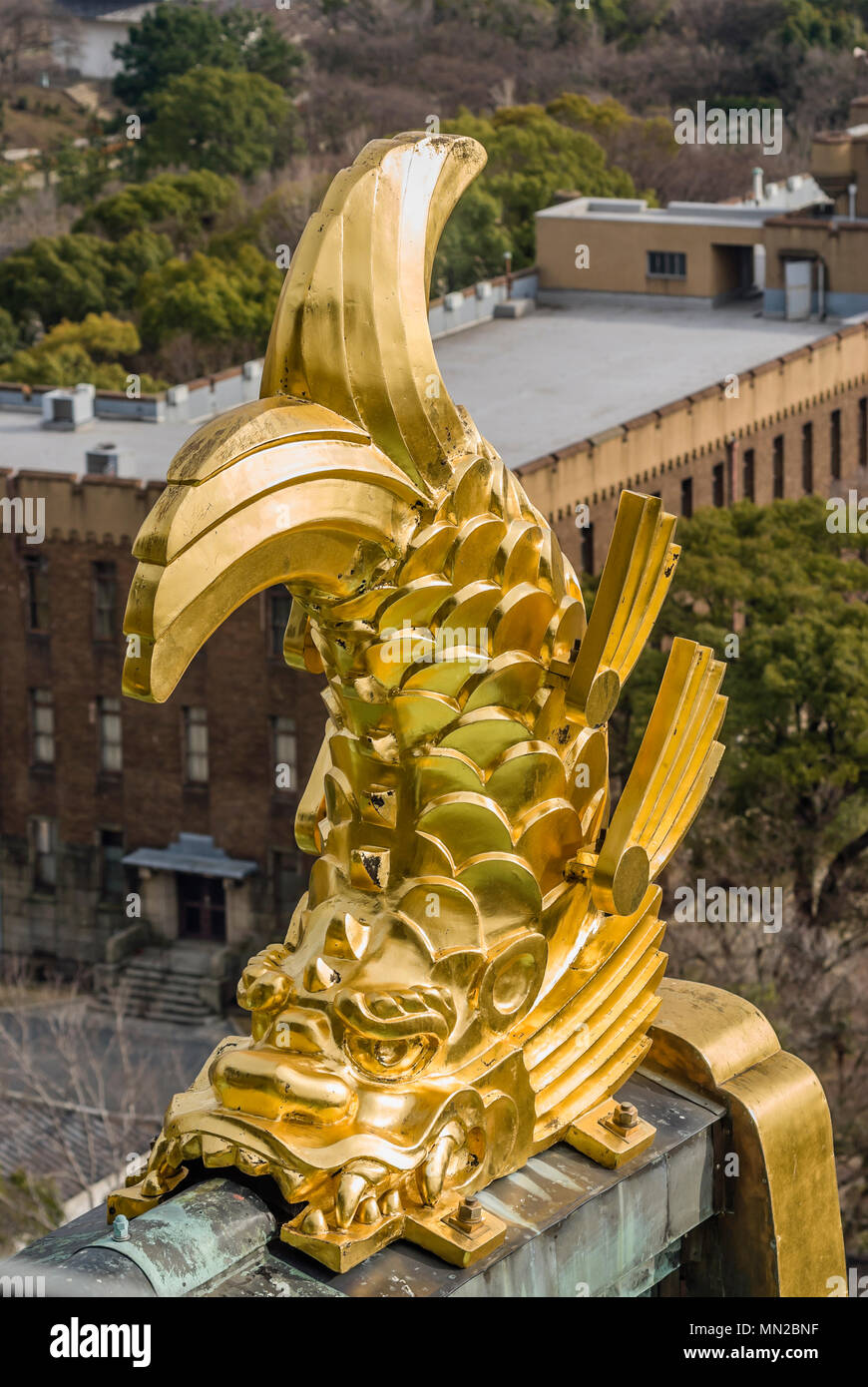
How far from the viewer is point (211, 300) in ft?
260

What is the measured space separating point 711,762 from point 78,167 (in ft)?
327

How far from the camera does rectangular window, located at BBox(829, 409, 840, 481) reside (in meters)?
63.2

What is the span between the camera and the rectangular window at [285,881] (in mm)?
50500

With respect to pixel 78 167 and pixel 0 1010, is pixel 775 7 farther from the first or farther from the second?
pixel 0 1010

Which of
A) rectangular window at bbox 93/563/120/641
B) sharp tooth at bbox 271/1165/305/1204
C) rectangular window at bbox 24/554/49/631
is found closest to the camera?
sharp tooth at bbox 271/1165/305/1204

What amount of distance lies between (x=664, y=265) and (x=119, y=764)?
2249cm

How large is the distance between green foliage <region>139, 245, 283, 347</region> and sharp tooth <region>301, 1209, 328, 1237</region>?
65.1m

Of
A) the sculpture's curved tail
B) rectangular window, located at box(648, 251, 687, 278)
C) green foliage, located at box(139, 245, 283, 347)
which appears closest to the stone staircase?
rectangular window, located at box(648, 251, 687, 278)

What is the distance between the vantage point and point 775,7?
131125mm

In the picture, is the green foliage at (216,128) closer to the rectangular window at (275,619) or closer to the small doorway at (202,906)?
the small doorway at (202,906)

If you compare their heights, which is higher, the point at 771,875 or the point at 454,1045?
the point at 454,1045

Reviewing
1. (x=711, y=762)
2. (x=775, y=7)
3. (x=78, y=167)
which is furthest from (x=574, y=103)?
(x=711, y=762)

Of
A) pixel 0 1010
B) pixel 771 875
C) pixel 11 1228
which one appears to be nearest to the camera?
pixel 11 1228

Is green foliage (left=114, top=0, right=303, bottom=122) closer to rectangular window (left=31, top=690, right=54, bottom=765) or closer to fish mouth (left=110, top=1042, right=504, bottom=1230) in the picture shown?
rectangular window (left=31, top=690, right=54, bottom=765)
